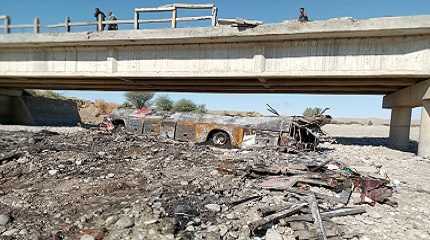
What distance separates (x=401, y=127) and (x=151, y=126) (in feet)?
43.0

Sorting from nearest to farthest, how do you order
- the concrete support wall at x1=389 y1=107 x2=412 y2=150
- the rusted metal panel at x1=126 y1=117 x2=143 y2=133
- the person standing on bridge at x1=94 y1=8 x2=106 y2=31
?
the rusted metal panel at x1=126 y1=117 x2=143 y2=133
the person standing on bridge at x1=94 y1=8 x2=106 y2=31
the concrete support wall at x1=389 y1=107 x2=412 y2=150

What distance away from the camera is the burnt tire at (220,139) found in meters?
12.9

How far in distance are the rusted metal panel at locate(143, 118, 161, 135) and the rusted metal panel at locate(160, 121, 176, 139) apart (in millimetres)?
221

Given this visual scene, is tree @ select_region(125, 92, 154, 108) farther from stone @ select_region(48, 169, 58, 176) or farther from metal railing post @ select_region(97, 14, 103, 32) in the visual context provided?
stone @ select_region(48, 169, 58, 176)

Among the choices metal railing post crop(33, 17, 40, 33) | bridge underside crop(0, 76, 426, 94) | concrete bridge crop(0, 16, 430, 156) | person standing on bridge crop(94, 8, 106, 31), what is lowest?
bridge underside crop(0, 76, 426, 94)

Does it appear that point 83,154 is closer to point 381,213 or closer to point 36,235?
point 36,235

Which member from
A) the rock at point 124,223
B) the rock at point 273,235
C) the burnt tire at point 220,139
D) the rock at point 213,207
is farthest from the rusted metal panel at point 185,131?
the rock at point 273,235

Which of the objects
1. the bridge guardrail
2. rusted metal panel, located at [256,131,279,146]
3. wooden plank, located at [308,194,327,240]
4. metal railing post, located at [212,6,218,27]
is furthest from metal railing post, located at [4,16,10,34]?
wooden plank, located at [308,194,327,240]

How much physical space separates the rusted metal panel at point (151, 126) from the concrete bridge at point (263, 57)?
7.35ft

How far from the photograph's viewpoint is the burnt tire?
42.4ft

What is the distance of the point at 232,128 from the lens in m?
12.7

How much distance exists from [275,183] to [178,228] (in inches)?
104

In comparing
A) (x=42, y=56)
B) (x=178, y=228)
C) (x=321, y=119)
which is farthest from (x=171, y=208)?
(x=42, y=56)

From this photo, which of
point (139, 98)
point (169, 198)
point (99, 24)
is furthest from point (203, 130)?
point (139, 98)
